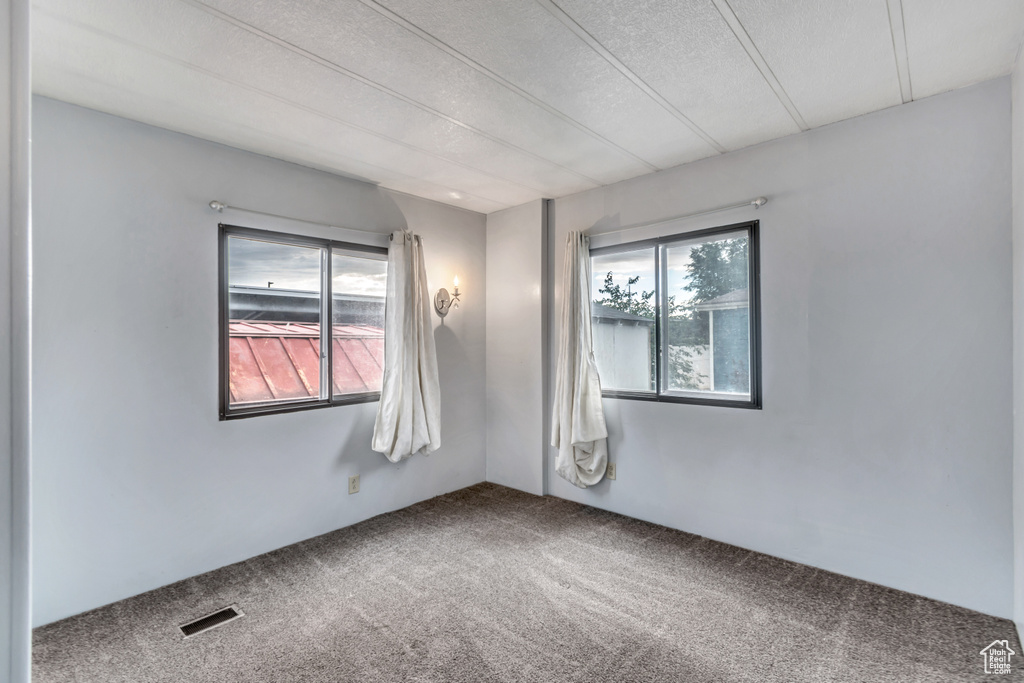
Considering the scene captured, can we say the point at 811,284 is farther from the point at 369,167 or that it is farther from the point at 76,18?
the point at 76,18

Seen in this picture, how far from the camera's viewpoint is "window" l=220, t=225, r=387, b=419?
2.98 metres

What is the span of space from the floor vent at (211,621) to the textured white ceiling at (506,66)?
253 cm

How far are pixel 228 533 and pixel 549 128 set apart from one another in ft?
9.95

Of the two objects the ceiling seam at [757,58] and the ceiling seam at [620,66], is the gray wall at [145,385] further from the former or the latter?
the ceiling seam at [757,58]

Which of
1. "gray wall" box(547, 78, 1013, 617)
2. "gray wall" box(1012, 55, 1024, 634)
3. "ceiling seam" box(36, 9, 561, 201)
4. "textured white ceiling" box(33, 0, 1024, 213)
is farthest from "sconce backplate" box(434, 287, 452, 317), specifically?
"gray wall" box(1012, 55, 1024, 634)

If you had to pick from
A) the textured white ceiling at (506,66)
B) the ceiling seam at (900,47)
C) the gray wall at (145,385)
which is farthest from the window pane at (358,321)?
the ceiling seam at (900,47)

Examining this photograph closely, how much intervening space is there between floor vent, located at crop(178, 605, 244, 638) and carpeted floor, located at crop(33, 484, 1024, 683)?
4 centimetres

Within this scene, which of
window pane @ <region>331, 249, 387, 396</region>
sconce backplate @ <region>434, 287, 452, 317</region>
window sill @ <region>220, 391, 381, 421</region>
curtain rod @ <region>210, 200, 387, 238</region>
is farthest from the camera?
sconce backplate @ <region>434, 287, 452, 317</region>

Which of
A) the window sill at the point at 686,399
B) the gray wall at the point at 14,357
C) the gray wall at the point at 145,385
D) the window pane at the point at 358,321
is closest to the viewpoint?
the gray wall at the point at 14,357

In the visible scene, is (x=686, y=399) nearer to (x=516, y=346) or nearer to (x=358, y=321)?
(x=516, y=346)

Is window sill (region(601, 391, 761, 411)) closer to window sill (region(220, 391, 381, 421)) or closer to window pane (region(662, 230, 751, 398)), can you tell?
window pane (region(662, 230, 751, 398))

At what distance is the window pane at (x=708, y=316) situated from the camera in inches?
123

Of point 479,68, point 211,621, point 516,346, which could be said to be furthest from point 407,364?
point 479,68

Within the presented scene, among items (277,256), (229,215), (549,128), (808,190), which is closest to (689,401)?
(808,190)
